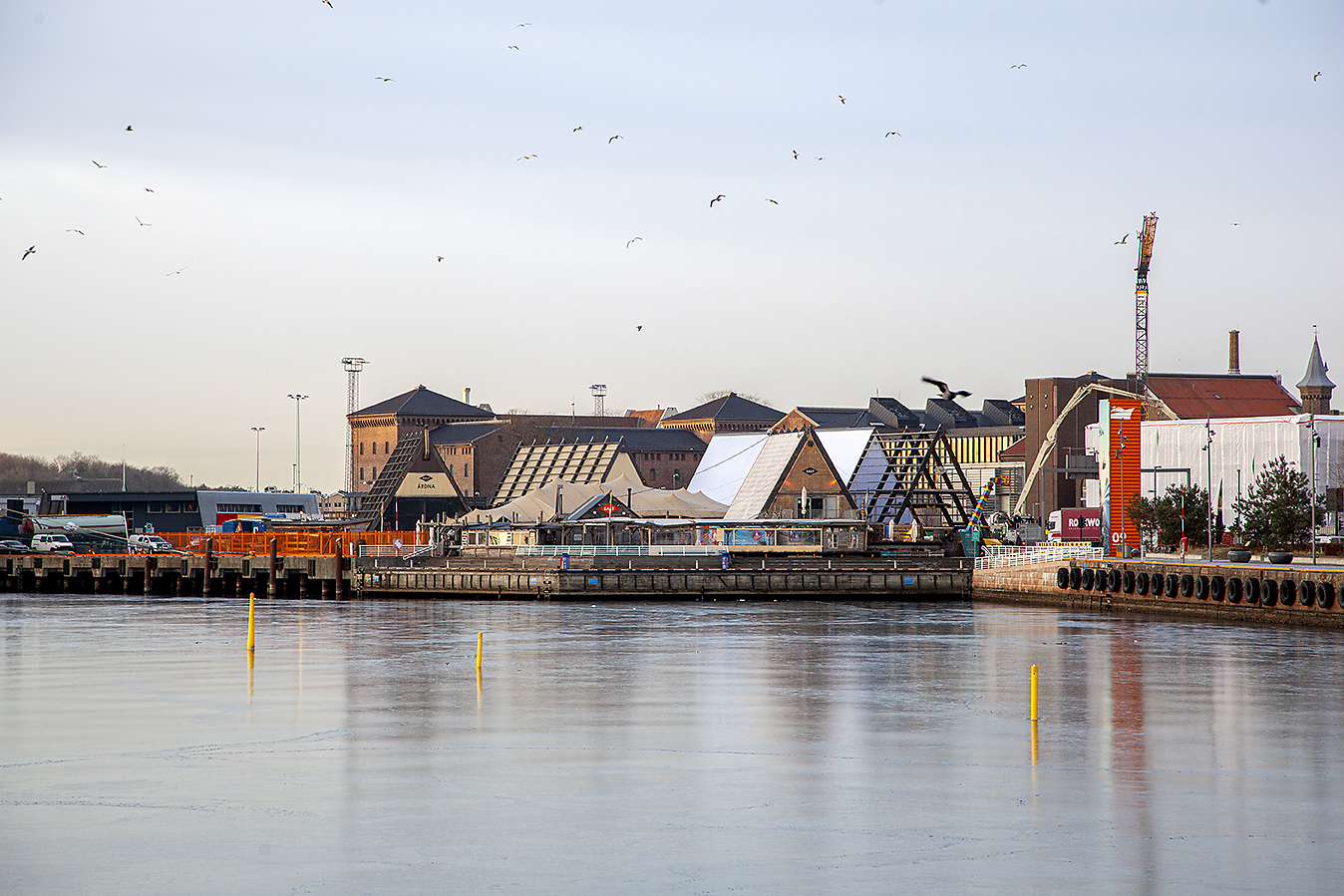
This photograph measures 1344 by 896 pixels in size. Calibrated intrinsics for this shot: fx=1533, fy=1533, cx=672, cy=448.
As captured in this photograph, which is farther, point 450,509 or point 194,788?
point 450,509

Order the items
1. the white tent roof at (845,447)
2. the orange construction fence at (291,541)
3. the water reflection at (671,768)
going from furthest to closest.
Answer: the white tent roof at (845,447)
the orange construction fence at (291,541)
the water reflection at (671,768)

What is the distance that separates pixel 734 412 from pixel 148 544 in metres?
101

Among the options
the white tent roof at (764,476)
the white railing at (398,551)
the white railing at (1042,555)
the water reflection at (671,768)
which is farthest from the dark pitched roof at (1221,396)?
the water reflection at (671,768)

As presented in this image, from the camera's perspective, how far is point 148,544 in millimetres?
101750

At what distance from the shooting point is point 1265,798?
21.6m

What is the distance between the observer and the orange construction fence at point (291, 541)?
280 feet

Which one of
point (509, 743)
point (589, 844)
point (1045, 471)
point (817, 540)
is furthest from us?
point (1045, 471)

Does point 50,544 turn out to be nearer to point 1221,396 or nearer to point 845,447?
point 845,447

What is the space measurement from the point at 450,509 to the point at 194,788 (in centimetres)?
10711

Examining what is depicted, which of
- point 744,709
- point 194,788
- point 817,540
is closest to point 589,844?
point 194,788

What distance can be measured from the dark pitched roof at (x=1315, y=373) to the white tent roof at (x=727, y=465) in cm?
7211

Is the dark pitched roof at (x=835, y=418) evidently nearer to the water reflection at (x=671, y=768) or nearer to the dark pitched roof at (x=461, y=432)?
the dark pitched roof at (x=461, y=432)

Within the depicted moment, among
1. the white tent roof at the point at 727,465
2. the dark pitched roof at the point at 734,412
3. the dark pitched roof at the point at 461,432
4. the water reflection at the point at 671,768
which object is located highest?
the dark pitched roof at the point at 734,412

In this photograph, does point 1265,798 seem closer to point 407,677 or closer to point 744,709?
point 744,709
